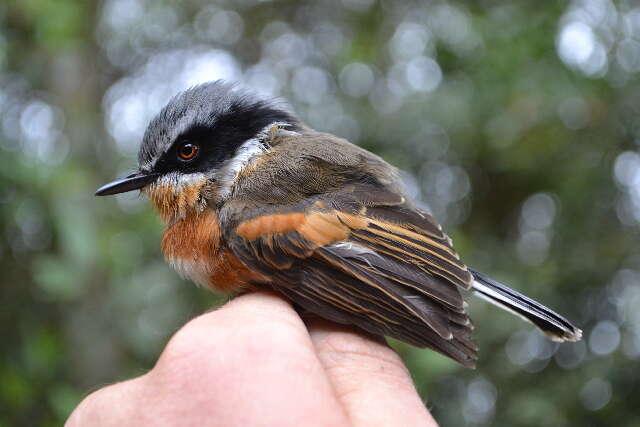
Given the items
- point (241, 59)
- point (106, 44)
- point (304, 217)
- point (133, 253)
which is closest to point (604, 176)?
point (304, 217)

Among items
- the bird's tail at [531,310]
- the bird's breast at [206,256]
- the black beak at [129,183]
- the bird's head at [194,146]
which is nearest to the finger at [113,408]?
the bird's breast at [206,256]

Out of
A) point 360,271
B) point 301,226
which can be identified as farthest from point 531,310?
point 301,226

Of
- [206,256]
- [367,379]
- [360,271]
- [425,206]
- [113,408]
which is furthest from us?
[425,206]

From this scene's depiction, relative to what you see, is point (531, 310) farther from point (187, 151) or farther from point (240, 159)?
point (187, 151)

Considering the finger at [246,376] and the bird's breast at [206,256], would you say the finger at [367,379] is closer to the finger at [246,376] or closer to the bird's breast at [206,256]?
the finger at [246,376]

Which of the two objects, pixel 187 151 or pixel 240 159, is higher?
pixel 240 159
